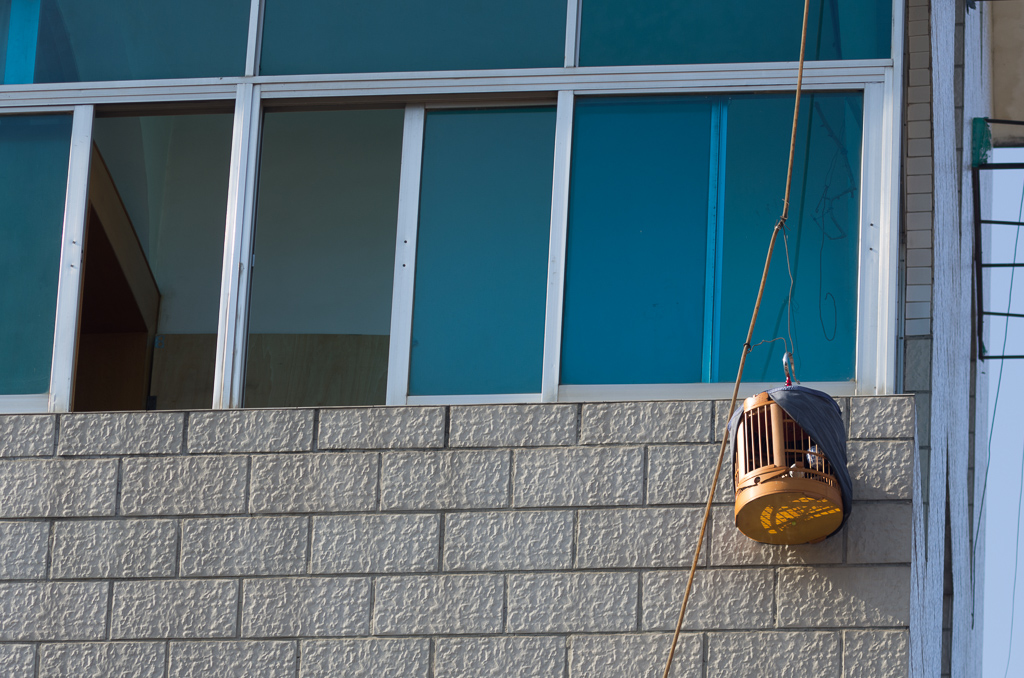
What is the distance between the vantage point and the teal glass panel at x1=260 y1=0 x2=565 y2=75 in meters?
5.05

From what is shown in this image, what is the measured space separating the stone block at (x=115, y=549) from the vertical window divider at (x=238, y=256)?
56 centimetres

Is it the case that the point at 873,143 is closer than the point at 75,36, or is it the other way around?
the point at 873,143

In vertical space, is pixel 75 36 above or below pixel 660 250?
above

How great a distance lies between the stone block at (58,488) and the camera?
4.73m

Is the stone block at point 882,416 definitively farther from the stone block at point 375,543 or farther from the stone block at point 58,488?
the stone block at point 58,488

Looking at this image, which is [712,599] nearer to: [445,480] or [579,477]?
[579,477]

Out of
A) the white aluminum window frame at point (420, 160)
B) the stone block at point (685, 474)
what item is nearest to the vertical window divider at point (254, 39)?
the white aluminum window frame at point (420, 160)

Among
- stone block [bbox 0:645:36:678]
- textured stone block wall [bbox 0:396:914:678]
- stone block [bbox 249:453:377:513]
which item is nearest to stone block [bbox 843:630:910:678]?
textured stone block wall [bbox 0:396:914:678]

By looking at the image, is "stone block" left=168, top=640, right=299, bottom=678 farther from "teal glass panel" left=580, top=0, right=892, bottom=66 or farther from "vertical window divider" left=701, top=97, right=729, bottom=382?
"teal glass panel" left=580, top=0, right=892, bottom=66

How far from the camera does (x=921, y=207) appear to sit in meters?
6.61

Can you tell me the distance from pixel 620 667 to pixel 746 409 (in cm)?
102

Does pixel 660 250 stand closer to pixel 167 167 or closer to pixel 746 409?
pixel 746 409

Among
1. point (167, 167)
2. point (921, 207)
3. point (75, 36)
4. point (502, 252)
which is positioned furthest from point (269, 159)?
point (921, 207)

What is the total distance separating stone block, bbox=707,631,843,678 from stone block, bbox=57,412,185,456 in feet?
7.27
